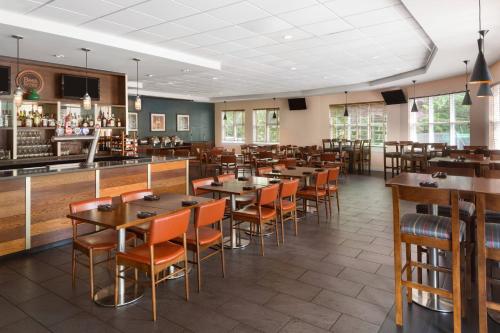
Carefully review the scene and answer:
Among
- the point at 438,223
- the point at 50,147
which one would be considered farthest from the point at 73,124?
the point at 438,223

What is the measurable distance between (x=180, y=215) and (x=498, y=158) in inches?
241

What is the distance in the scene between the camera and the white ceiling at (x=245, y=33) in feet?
14.2

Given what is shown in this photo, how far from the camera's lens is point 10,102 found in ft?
21.0

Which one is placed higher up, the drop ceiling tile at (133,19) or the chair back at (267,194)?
the drop ceiling tile at (133,19)

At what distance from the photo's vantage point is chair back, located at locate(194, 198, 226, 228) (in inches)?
124

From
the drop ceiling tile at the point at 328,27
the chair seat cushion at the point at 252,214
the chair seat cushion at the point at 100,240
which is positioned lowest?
the chair seat cushion at the point at 100,240

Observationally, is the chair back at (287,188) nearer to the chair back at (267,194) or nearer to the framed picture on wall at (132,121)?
the chair back at (267,194)

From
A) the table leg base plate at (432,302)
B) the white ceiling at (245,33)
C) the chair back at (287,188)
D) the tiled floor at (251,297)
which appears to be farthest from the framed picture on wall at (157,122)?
the table leg base plate at (432,302)

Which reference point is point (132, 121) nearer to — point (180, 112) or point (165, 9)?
point (180, 112)

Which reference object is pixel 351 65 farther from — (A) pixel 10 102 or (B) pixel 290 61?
(A) pixel 10 102

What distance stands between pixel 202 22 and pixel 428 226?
152 inches

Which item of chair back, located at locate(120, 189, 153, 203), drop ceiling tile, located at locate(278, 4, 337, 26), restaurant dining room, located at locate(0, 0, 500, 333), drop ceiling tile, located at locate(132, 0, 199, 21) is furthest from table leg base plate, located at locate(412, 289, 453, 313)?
drop ceiling tile, located at locate(132, 0, 199, 21)

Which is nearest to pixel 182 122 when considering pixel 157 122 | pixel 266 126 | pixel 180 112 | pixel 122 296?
pixel 180 112

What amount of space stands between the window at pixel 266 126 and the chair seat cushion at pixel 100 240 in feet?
39.2
